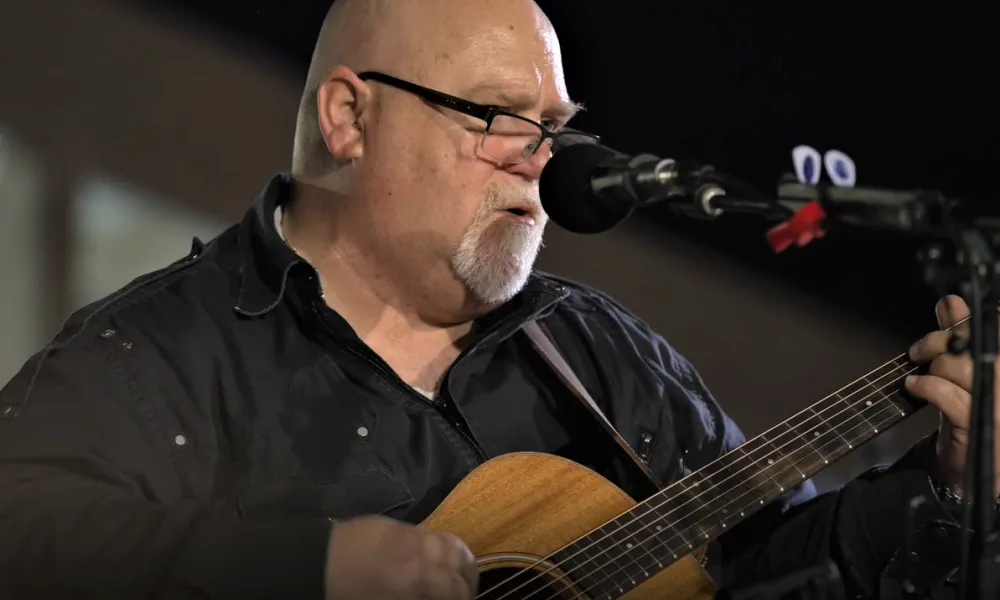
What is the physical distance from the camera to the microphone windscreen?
1279 millimetres

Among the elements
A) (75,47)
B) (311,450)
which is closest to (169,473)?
(311,450)

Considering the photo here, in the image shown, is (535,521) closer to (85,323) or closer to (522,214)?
(522,214)

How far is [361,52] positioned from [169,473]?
29.4 inches

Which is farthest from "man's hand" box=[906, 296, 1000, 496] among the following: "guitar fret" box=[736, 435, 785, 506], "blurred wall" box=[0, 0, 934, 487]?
"blurred wall" box=[0, 0, 934, 487]

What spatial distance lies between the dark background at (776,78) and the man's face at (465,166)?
0.88m

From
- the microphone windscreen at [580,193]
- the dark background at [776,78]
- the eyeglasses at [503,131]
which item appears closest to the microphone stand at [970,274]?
the microphone windscreen at [580,193]

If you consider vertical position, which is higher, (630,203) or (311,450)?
(630,203)

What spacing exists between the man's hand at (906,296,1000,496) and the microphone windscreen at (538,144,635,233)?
633 mm

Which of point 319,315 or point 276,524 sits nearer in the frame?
point 276,524

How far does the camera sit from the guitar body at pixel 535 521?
1494 millimetres

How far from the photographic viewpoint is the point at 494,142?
68.9 inches

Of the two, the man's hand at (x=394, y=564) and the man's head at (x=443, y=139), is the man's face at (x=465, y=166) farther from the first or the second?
the man's hand at (x=394, y=564)

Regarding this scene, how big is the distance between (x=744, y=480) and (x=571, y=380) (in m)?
0.35

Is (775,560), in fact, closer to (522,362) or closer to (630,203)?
(522,362)
